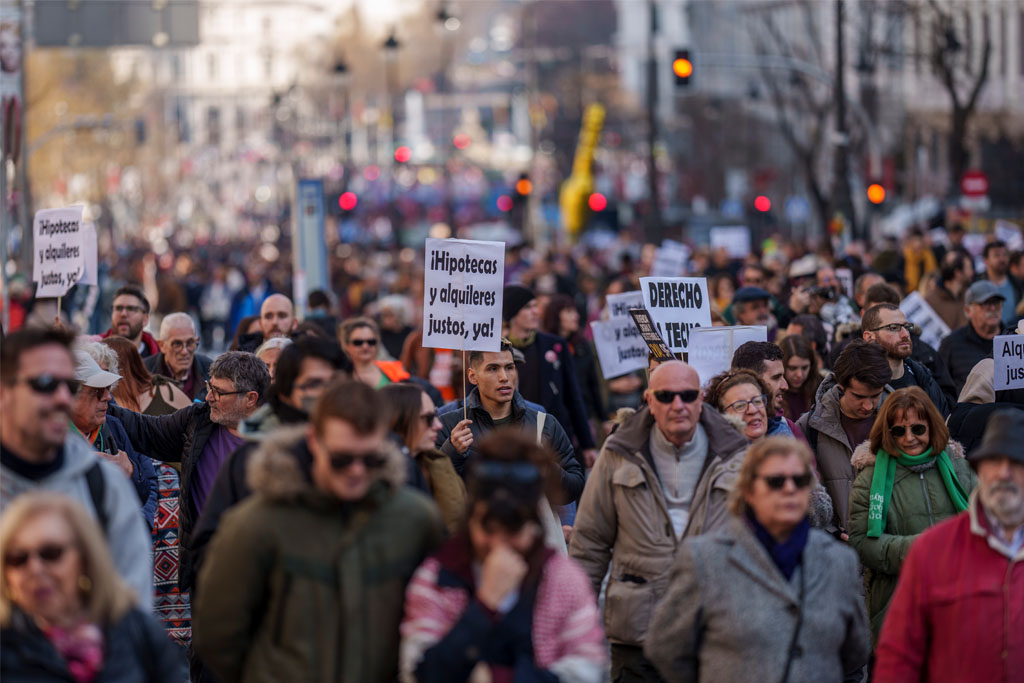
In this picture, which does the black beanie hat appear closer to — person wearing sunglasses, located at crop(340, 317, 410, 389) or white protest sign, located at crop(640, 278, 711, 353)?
white protest sign, located at crop(640, 278, 711, 353)

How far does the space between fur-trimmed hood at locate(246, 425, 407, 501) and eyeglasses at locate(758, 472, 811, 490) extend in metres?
1.15

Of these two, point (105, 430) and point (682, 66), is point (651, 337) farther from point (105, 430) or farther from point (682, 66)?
Answer: point (682, 66)

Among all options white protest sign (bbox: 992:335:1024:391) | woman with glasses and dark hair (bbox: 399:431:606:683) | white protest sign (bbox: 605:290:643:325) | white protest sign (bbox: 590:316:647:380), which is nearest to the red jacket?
woman with glasses and dark hair (bbox: 399:431:606:683)

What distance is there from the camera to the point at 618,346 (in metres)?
13.1

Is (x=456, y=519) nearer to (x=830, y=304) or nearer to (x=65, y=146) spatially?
(x=830, y=304)

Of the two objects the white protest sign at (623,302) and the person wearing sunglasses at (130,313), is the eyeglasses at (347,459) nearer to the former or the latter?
the person wearing sunglasses at (130,313)

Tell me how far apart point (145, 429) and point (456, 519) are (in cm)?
226

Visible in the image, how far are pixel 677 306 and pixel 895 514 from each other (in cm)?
369

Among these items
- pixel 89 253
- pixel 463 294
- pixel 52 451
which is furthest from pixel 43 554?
pixel 89 253

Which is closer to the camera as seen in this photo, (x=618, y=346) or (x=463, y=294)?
(x=463, y=294)

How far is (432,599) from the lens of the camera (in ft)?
16.5

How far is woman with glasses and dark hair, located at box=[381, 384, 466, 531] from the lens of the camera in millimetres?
6605

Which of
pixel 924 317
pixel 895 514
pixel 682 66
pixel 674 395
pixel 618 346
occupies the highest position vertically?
pixel 682 66

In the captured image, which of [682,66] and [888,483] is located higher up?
[682,66]
